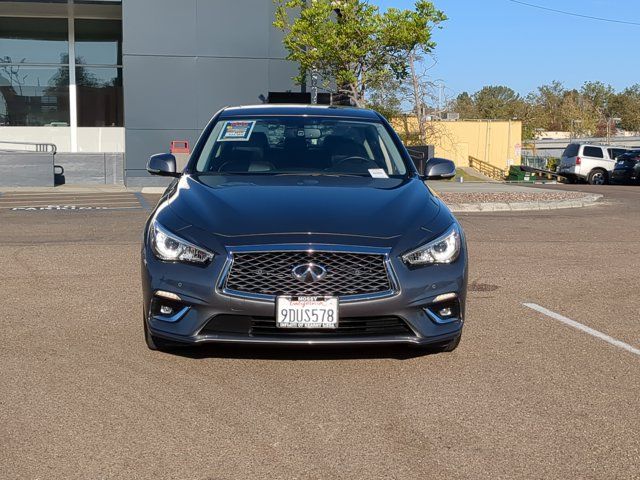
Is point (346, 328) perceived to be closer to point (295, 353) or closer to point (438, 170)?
point (295, 353)

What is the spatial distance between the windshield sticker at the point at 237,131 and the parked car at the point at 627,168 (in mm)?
27555

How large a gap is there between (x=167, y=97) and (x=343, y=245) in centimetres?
2097

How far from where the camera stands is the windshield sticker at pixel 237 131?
6.62m

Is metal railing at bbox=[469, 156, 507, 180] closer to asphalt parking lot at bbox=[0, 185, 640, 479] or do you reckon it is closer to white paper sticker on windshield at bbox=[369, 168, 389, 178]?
asphalt parking lot at bbox=[0, 185, 640, 479]

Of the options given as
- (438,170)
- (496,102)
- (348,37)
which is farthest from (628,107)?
(438,170)

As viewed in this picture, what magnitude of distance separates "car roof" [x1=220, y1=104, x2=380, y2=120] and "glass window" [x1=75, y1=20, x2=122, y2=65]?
2182 centimetres

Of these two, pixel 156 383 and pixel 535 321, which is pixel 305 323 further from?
pixel 535 321

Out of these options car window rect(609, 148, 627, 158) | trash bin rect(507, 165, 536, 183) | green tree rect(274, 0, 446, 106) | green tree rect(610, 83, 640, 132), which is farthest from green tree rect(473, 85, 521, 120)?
green tree rect(274, 0, 446, 106)

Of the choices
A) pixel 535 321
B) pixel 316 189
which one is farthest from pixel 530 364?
pixel 316 189

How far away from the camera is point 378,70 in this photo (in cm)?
2902

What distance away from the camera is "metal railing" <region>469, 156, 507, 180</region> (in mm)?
53906

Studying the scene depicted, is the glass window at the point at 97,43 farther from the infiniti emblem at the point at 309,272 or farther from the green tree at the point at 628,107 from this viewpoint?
the green tree at the point at 628,107

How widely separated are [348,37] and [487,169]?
29.7 meters

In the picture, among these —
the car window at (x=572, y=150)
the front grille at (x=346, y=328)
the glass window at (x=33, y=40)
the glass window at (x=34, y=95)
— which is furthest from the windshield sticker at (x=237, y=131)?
the car window at (x=572, y=150)
